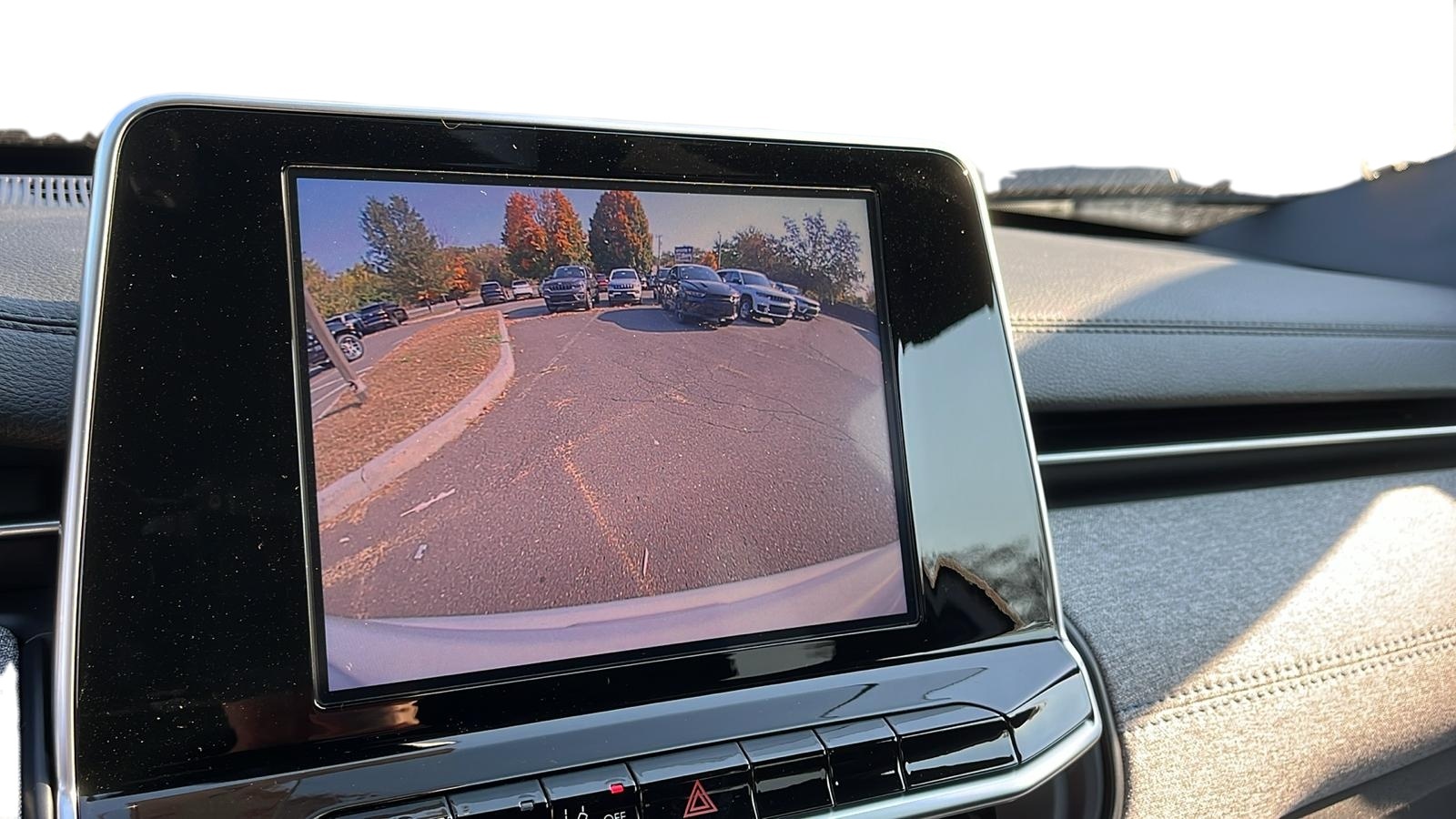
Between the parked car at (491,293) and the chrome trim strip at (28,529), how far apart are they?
1.17ft

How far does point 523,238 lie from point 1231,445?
848 mm

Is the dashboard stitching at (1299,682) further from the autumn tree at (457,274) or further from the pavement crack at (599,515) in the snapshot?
the autumn tree at (457,274)

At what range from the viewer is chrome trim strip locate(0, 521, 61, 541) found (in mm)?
707

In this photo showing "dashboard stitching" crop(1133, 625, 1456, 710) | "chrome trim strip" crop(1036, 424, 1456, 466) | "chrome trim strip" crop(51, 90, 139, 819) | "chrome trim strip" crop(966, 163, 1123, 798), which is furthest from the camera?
"chrome trim strip" crop(1036, 424, 1456, 466)

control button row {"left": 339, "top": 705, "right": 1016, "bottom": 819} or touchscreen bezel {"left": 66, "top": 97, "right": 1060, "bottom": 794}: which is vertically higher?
touchscreen bezel {"left": 66, "top": 97, "right": 1060, "bottom": 794}

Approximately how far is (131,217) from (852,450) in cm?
49

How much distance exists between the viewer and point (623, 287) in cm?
68

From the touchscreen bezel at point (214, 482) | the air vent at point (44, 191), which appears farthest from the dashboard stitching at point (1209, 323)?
the air vent at point (44, 191)

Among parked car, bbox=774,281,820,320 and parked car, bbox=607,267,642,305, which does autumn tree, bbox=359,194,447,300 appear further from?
parked car, bbox=774,281,820,320

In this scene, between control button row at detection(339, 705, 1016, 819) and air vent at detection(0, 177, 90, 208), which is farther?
air vent at detection(0, 177, 90, 208)

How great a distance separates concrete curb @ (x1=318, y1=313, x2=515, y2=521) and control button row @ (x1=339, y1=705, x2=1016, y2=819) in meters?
0.19

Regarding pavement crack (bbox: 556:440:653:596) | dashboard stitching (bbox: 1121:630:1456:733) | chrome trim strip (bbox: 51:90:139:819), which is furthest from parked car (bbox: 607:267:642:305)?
dashboard stitching (bbox: 1121:630:1456:733)

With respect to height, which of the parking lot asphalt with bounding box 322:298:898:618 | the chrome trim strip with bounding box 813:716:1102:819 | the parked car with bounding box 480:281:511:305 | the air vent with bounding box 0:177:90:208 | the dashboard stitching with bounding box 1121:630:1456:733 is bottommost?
the dashboard stitching with bounding box 1121:630:1456:733

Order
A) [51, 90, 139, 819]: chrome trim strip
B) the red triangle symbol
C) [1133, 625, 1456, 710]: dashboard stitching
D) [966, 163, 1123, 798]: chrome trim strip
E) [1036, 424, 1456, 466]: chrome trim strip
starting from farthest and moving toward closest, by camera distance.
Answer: [1036, 424, 1456, 466]: chrome trim strip → [1133, 625, 1456, 710]: dashboard stitching → [966, 163, 1123, 798]: chrome trim strip → the red triangle symbol → [51, 90, 139, 819]: chrome trim strip
